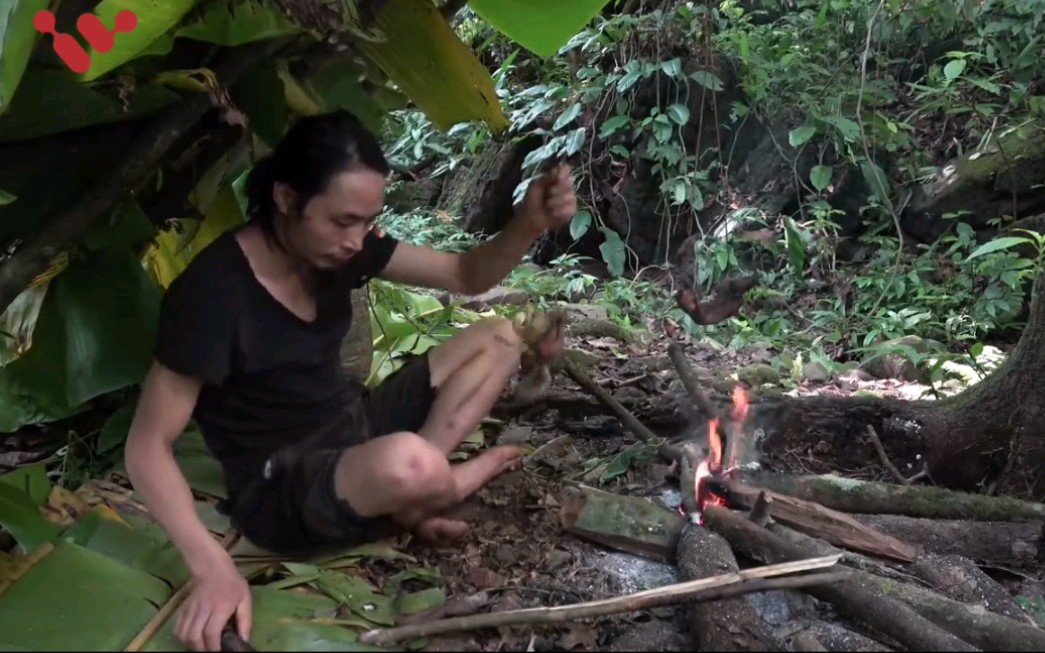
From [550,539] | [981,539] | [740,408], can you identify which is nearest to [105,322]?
[550,539]

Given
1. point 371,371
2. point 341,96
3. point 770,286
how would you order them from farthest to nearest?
point 770,286 → point 371,371 → point 341,96

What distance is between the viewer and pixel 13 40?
1.78 m

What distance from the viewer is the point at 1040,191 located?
594 cm

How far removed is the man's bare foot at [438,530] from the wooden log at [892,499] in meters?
0.88

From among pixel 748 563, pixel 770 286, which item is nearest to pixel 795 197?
pixel 770 286

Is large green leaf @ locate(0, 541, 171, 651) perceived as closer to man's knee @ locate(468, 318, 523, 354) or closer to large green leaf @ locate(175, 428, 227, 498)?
large green leaf @ locate(175, 428, 227, 498)

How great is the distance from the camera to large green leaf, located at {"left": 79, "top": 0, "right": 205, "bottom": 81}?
194 centimetres

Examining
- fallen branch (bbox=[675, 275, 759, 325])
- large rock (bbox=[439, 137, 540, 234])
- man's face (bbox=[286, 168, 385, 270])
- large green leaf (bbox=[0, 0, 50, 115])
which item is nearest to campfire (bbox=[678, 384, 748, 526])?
fallen branch (bbox=[675, 275, 759, 325])

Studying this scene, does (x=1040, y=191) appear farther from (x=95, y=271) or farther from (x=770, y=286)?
(x=95, y=271)

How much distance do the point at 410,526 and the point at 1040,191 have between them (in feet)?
18.0

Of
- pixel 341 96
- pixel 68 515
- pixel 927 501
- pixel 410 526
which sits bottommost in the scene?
pixel 927 501

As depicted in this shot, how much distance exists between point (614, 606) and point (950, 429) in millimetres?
1565

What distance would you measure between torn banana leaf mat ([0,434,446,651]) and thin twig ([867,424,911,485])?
1470mm

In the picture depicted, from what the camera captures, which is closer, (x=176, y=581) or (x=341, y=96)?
(x=176, y=581)
